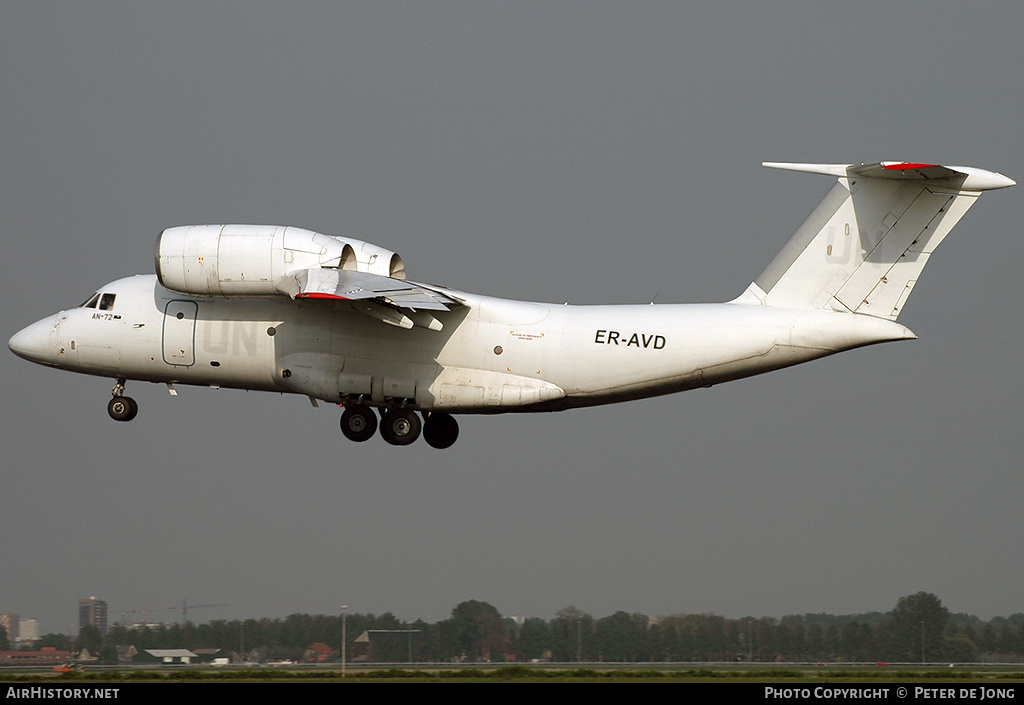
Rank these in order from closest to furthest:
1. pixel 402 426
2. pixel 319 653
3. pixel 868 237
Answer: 1. pixel 868 237
2. pixel 319 653
3. pixel 402 426

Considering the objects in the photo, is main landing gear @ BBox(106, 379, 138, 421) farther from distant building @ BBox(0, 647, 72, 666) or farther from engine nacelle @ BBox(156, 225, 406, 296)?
distant building @ BBox(0, 647, 72, 666)

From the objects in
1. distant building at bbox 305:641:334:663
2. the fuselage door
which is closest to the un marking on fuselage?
distant building at bbox 305:641:334:663

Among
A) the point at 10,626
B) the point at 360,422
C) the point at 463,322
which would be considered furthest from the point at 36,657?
the point at 463,322

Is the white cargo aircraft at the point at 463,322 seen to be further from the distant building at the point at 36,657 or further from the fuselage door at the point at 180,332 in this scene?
the distant building at the point at 36,657

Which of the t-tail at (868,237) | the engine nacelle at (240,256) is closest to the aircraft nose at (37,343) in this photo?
the engine nacelle at (240,256)

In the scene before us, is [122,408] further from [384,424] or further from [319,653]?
[319,653]

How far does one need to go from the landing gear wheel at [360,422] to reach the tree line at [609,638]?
2769 mm

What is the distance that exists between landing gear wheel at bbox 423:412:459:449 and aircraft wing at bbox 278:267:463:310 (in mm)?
2869

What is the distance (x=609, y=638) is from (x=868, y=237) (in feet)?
23.2

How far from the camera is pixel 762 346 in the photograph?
1805cm

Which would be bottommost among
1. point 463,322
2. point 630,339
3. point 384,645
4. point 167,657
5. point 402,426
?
point 167,657

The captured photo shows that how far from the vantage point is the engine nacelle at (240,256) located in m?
18.7

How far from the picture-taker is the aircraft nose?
21.1m

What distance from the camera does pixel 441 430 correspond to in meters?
21.1
